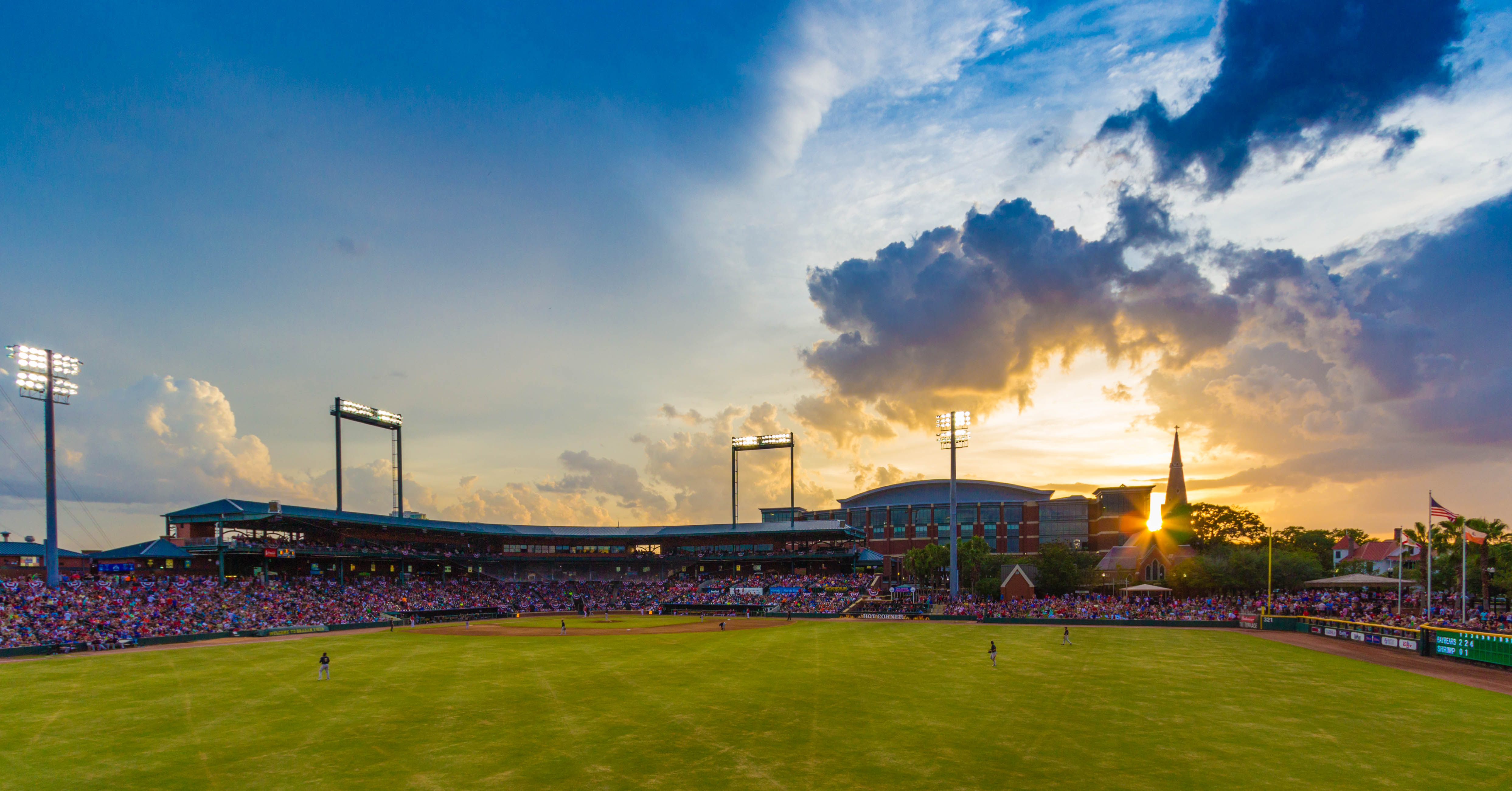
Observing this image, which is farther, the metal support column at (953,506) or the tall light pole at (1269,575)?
the metal support column at (953,506)

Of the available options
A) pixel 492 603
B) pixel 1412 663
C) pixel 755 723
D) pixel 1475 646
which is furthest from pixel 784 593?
pixel 755 723

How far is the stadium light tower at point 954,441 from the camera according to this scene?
84.2 meters

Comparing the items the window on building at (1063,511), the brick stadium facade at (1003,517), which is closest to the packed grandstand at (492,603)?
the brick stadium facade at (1003,517)

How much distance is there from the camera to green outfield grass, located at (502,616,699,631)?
2719 inches

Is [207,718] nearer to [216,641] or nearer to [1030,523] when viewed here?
[216,641]

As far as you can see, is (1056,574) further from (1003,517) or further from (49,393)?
(49,393)

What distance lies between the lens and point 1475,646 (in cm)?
4006

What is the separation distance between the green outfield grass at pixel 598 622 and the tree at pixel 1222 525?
88.2 m

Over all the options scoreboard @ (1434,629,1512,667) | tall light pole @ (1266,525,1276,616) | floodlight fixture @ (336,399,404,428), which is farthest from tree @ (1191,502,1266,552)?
floodlight fixture @ (336,399,404,428)

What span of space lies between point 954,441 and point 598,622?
43900 millimetres

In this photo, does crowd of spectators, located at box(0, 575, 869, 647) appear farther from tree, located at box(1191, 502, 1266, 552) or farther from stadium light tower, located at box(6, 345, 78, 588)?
tree, located at box(1191, 502, 1266, 552)

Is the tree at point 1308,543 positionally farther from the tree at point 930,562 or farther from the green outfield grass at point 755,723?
the green outfield grass at point 755,723

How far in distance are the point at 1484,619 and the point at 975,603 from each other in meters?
38.6

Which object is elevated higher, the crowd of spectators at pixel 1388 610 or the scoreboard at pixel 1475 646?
the scoreboard at pixel 1475 646
